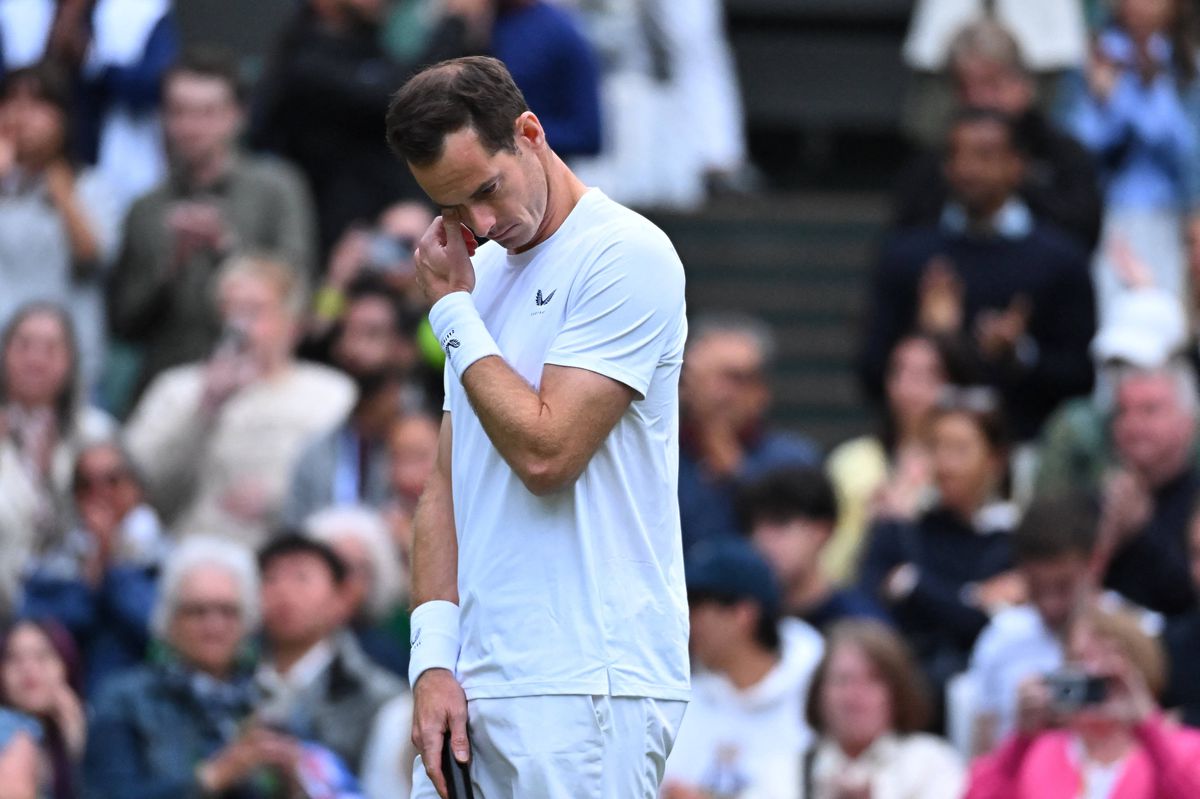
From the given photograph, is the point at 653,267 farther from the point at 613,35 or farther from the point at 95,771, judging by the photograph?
the point at 613,35

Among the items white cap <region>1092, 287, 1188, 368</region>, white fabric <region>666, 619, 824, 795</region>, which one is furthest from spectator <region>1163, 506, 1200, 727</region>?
white cap <region>1092, 287, 1188, 368</region>

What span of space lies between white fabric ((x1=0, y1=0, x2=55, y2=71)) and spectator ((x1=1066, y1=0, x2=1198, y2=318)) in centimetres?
485

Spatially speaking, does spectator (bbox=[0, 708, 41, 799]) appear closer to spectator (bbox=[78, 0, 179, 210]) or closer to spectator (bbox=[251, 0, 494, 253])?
spectator (bbox=[251, 0, 494, 253])

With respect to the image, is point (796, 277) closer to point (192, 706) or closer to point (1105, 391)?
point (1105, 391)

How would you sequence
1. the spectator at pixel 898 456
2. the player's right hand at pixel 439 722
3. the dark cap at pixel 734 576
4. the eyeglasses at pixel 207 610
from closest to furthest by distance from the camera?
the player's right hand at pixel 439 722 < the dark cap at pixel 734 576 < the eyeglasses at pixel 207 610 < the spectator at pixel 898 456

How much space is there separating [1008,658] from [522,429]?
371cm

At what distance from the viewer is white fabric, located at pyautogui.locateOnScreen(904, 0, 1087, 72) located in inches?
452

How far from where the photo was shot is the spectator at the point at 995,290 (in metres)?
9.41

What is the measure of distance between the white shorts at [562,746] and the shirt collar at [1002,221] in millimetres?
5703

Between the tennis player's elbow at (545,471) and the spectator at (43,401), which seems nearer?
the tennis player's elbow at (545,471)

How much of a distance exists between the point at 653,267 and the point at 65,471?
210 inches

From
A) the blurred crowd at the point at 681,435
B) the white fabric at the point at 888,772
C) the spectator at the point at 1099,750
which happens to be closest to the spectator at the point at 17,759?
the blurred crowd at the point at 681,435

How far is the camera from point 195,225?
10.2 metres

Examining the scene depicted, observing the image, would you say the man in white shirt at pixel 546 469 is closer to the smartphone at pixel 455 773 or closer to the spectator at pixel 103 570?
the smartphone at pixel 455 773
